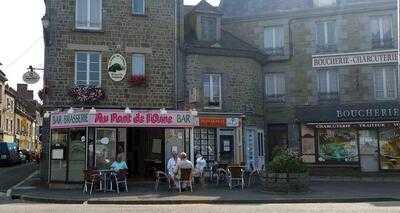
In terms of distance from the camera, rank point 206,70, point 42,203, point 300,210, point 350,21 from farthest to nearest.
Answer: point 350,21, point 206,70, point 42,203, point 300,210

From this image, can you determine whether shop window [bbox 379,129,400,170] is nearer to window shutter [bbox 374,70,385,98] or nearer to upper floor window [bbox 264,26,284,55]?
window shutter [bbox 374,70,385,98]

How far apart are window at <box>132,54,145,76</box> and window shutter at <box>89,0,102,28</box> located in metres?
2.07

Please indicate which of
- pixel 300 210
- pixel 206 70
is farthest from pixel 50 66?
pixel 300 210

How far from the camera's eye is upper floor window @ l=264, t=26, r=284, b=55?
27.3 m

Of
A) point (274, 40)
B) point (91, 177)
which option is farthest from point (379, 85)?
point (91, 177)

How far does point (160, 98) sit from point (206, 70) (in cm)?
295

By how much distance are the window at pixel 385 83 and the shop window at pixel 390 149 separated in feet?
5.86

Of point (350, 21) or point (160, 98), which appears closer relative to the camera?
point (160, 98)

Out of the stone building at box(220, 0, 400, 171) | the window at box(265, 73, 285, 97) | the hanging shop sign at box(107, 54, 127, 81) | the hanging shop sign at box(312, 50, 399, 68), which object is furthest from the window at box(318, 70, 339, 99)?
the hanging shop sign at box(107, 54, 127, 81)

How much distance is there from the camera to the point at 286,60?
88.9 ft

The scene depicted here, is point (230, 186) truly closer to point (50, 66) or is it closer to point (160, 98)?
point (160, 98)

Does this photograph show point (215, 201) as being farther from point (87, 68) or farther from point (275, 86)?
point (275, 86)

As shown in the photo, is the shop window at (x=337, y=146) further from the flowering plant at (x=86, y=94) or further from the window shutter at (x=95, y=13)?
the window shutter at (x=95, y=13)

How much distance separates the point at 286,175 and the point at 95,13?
1092 cm
